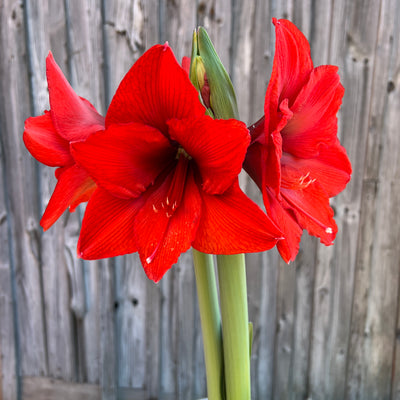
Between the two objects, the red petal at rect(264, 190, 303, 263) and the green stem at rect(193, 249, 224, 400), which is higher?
the red petal at rect(264, 190, 303, 263)

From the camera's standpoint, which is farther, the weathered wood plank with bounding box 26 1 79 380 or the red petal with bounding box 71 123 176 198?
the weathered wood plank with bounding box 26 1 79 380

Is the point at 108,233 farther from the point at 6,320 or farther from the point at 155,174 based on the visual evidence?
the point at 6,320

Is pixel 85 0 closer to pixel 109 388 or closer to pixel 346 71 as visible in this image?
pixel 346 71

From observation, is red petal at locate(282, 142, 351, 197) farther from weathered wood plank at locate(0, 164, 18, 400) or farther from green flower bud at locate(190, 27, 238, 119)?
weathered wood plank at locate(0, 164, 18, 400)

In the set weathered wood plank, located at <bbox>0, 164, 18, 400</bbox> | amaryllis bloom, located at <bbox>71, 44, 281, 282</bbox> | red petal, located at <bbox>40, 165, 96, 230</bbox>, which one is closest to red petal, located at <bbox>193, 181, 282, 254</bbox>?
amaryllis bloom, located at <bbox>71, 44, 281, 282</bbox>

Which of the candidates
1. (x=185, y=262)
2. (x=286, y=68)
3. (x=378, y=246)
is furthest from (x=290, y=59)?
(x=378, y=246)

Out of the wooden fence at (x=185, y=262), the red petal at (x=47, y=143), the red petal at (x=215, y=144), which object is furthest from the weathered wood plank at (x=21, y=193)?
the red petal at (x=215, y=144)
